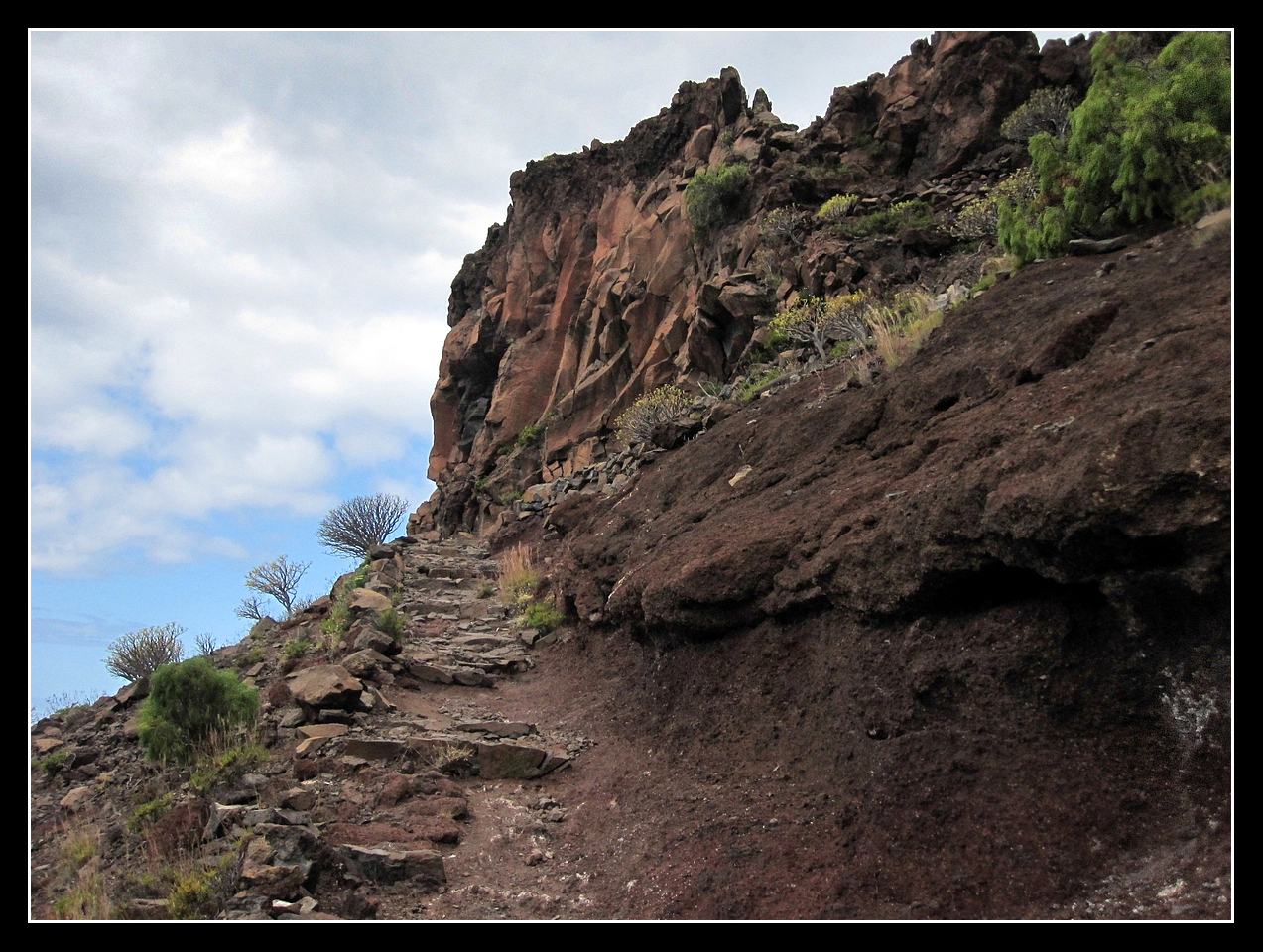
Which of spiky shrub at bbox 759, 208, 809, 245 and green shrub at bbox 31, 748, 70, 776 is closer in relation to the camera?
green shrub at bbox 31, 748, 70, 776

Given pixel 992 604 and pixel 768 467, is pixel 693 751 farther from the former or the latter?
pixel 768 467

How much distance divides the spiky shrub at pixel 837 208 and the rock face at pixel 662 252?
643 millimetres

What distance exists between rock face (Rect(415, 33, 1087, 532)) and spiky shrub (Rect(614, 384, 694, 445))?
1534 millimetres

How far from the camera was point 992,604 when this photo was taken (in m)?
4.63

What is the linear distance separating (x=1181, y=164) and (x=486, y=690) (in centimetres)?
842

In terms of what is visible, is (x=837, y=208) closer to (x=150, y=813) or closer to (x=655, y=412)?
(x=655, y=412)

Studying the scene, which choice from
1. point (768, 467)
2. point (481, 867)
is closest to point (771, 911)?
point (481, 867)

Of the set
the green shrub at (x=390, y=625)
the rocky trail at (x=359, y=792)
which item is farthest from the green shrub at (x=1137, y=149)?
the green shrub at (x=390, y=625)

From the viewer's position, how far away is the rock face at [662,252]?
64.4ft

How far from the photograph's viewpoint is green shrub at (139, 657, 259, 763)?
24.0ft

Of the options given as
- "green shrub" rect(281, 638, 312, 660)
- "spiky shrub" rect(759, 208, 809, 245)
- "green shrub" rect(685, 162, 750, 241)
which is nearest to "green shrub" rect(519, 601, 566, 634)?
"green shrub" rect(281, 638, 312, 660)

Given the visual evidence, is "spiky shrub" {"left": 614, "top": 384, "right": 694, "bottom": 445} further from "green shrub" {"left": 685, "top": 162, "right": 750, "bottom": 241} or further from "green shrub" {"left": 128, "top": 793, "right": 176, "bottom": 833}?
"green shrub" {"left": 128, "top": 793, "right": 176, "bottom": 833}

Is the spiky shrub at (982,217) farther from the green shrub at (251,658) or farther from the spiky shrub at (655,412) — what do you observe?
the green shrub at (251,658)

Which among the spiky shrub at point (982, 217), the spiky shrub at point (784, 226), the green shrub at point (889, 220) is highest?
the spiky shrub at point (784, 226)
